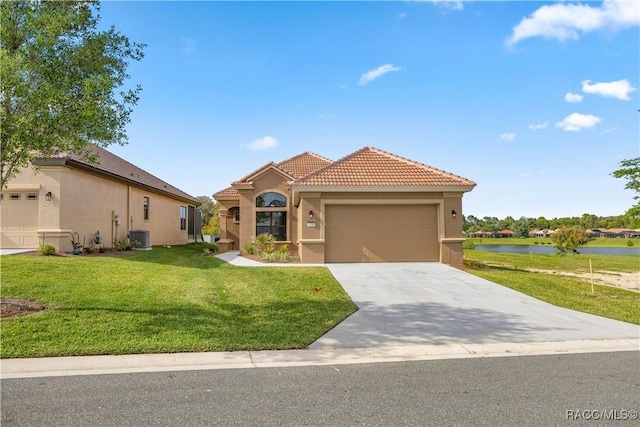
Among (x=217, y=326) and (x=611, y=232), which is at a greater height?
(x=611, y=232)

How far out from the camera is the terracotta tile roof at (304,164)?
21.7 metres

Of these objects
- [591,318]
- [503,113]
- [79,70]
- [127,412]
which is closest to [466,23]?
[503,113]

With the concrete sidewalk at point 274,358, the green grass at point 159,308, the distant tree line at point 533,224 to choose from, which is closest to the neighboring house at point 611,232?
the distant tree line at point 533,224

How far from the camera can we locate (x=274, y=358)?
562 centimetres

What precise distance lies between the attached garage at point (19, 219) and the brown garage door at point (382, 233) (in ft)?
39.9

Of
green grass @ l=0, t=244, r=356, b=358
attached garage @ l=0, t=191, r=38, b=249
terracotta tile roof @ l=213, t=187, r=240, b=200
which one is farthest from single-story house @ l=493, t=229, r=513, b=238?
attached garage @ l=0, t=191, r=38, b=249

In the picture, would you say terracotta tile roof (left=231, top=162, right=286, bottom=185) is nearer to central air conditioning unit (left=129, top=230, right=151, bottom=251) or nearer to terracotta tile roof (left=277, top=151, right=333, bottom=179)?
terracotta tile roof (left=277, top=151, right=333, bottom=179)

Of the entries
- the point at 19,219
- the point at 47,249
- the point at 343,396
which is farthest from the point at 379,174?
the point at 19,219

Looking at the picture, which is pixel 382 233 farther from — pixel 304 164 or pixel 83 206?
pixel 83 206

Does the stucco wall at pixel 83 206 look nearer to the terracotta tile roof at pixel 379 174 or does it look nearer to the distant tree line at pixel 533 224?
the terracotta tile roof at pixel 379 174

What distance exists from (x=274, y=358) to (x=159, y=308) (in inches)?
140

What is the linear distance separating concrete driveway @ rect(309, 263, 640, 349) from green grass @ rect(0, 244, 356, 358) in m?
0.63

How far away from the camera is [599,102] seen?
15.5m

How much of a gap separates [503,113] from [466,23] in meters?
5.92
